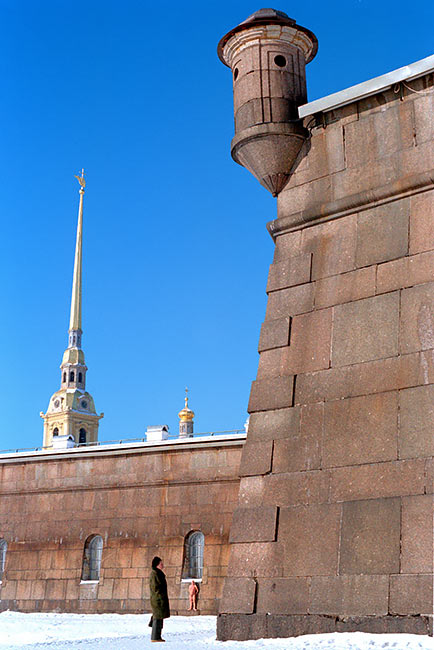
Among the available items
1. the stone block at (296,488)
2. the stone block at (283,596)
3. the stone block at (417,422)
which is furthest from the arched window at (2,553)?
the stone block at (417,422)

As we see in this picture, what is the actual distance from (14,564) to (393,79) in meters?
18.1

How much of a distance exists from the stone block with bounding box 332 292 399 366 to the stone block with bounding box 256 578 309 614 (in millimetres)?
2615

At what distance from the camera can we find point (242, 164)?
12.4 metres

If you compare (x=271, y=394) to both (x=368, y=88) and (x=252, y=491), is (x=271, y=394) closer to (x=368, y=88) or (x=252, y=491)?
(x=252, y=491)

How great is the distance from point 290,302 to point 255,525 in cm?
290

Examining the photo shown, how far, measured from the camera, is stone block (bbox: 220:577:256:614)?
32.8ft

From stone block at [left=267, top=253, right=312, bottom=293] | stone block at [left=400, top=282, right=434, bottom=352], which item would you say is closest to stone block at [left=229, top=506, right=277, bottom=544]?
stone block at [left=400, top=282, right=434, bottom=352]

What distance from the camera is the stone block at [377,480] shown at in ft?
30.3

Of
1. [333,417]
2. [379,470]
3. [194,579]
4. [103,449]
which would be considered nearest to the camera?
[379,470]

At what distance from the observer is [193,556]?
2177 centimetres

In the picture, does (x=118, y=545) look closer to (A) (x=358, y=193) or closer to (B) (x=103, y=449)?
(B) (x=103, y=449)

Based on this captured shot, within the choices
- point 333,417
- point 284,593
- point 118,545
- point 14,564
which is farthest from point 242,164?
point 14,564

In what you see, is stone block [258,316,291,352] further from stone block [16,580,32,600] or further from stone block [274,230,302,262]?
stone block [16,580,32,600]

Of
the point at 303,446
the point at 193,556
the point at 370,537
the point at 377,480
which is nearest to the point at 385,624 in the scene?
the point at 370,537
